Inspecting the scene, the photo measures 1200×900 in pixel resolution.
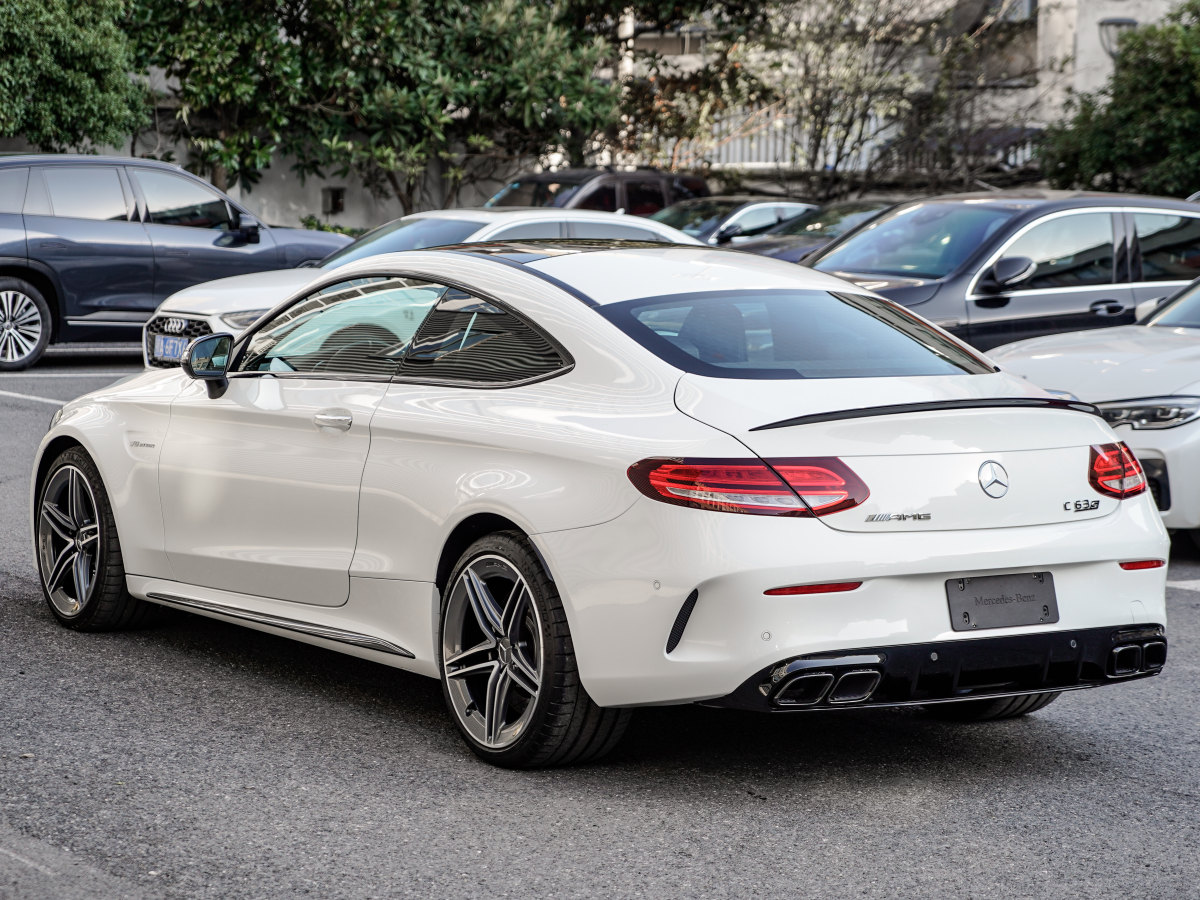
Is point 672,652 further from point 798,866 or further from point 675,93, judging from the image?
point 675,93

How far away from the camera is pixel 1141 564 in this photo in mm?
4758

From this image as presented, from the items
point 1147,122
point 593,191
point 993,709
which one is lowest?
point 593,191

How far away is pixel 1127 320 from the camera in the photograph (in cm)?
1120

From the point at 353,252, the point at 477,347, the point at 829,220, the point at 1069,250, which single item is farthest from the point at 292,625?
the point at 829,220

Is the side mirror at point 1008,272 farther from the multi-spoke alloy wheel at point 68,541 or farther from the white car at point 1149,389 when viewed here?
the multi-spoke alloy wheel at point 68,541

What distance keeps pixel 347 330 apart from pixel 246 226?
10485 mm

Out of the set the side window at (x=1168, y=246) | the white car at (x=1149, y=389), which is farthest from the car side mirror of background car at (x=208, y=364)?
the side window at (x=1168, y=246)

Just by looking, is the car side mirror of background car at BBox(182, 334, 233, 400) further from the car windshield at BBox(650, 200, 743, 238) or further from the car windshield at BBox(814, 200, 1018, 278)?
the car windshield at BBox(650, 200, 743, 238)

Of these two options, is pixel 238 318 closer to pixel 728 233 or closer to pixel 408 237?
pixel 408 237

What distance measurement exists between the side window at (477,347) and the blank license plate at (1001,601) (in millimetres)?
1312

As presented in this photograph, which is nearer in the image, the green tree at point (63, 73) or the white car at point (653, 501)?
the white car at point (653, 501)

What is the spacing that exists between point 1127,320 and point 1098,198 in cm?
86

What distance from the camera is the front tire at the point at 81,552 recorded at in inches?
249

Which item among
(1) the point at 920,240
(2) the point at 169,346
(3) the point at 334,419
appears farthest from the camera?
(2) the point at 169,346
